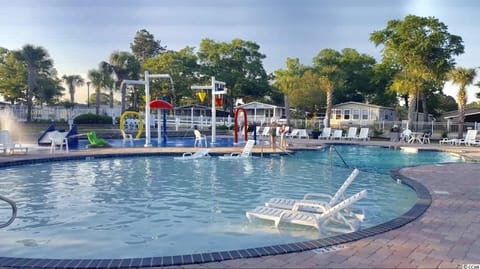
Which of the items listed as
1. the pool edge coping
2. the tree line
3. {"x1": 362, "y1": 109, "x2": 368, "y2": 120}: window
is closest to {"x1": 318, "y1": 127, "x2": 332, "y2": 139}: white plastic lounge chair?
the tree line

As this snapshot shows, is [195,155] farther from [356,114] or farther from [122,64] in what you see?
[122,64]

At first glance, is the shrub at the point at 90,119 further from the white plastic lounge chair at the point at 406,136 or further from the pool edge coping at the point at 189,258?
the pool edge coping at the point at 189,258

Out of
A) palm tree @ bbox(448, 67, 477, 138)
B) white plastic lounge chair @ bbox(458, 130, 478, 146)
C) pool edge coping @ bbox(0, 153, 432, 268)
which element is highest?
palm tree @ bbox(448, 67, 477, 138)

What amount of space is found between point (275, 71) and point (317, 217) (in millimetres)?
48485

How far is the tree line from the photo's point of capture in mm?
31375

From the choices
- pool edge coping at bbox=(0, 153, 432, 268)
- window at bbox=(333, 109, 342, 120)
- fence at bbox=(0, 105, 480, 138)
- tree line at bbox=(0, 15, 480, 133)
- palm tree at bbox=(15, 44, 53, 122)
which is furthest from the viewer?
window at bbox=(333, 109, 342, 120)

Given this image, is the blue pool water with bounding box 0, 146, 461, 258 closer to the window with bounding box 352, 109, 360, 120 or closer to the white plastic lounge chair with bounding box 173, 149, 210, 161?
the white plastic lounge chair with bounding box 173, 149, 210, 161

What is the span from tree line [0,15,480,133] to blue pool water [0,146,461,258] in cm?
2067

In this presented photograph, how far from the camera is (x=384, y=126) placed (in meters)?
30.3

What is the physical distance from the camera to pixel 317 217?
490cm

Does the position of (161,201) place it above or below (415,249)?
below

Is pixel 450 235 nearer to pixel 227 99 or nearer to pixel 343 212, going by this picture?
pixel 343 212

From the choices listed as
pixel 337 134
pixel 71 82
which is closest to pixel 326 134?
pixel 337 134

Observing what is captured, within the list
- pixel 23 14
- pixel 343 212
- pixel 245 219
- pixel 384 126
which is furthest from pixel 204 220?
pixel 384 126
